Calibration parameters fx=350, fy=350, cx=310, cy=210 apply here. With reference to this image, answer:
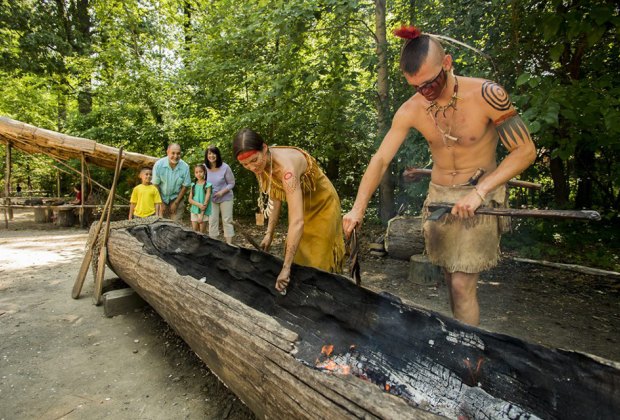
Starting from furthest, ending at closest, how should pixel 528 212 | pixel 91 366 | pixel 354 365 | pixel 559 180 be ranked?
pixel 559 180 < pixel 91 366 < pixel 354 365 < pixel 528 212

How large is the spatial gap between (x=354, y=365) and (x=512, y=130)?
5.31ft

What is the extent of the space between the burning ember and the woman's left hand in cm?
52

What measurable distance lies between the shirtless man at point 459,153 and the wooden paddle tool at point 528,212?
72mm

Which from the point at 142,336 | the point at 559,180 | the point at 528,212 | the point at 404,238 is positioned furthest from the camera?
the point at 559,180

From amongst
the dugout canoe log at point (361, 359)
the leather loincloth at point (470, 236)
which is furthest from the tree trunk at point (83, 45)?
the leather loincloth at point (470, 236)

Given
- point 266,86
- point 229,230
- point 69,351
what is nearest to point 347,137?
point 266,86

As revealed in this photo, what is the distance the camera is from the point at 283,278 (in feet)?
8.21

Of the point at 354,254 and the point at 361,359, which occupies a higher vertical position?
the point at 354,254

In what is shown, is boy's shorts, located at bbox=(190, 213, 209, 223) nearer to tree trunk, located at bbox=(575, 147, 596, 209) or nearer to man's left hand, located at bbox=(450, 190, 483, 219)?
man's left hand, located at bbox=(450, 190, 483, 219)

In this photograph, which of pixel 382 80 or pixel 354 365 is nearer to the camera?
pixel 354 365

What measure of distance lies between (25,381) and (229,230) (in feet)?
10.3

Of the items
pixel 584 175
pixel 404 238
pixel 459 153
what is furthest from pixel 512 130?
pixel 584 175

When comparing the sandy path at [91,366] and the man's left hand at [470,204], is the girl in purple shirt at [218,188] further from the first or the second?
the man's left hand at [470,204]

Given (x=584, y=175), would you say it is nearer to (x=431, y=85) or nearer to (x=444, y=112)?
(x=444, y=112)
